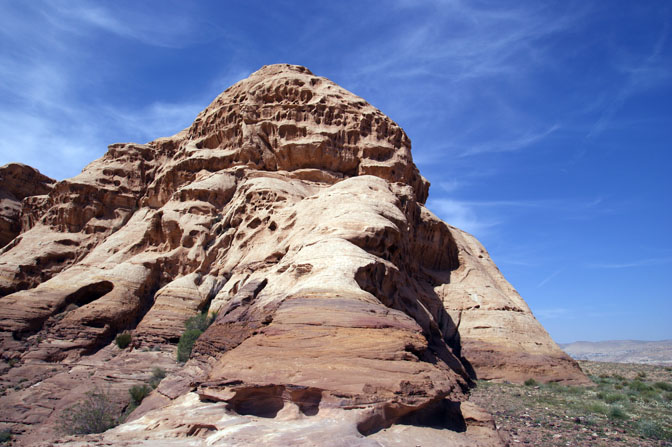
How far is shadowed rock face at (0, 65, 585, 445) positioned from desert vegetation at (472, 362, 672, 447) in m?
1.93

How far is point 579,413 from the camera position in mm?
14695

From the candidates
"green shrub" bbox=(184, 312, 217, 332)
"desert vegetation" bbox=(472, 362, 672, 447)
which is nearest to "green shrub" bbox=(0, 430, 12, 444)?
"green shrub" bbox=(184, 312, 217, 332)

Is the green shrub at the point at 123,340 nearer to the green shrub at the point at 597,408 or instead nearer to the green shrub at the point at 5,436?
the green shrub at the point at 5,436

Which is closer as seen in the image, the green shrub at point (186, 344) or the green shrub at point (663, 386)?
the green shrub at point (663, 386)

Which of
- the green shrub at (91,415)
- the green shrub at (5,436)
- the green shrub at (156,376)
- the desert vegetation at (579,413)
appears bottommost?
the green shrub at (5,436)

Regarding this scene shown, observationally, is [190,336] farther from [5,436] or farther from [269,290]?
[269,290]

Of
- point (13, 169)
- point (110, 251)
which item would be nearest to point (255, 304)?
point (110, 251)

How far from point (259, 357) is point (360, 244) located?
7.64 metres

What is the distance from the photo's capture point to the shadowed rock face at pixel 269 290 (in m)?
9.73

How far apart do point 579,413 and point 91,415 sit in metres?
17.5

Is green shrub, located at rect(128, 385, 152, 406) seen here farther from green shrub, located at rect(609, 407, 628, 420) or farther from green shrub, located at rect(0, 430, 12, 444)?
green shrub, located at rect(609, 407, 628, 420)

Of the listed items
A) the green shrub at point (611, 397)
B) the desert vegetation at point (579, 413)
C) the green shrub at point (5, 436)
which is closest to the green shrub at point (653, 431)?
the desert vegetation at point (579, 413)

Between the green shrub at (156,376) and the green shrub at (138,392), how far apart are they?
341 millimetres

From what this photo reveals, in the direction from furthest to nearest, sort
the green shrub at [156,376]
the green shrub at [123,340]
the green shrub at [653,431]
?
the green shrub at [123,340] < the green shrub at [156,376] < the green shrub at [653,431]
